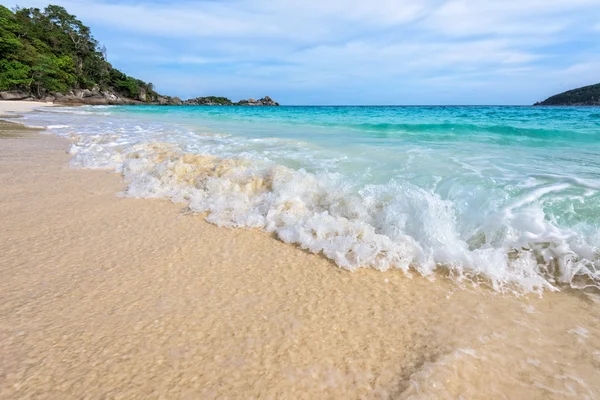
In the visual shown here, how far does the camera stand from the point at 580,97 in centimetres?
6631

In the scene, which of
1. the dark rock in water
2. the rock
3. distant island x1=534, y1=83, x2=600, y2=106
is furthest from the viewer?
the dark rock in water

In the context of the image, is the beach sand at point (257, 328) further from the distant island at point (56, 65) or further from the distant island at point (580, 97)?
the distant island at point (580, 97)

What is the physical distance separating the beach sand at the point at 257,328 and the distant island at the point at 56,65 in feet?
175

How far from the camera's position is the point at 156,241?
8.91 feet

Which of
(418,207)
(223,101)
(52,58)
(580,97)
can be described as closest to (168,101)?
(223,101)

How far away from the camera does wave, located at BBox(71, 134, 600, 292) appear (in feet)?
7.59

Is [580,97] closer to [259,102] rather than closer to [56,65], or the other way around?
[259,102]

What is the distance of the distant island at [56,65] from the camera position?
4066cm

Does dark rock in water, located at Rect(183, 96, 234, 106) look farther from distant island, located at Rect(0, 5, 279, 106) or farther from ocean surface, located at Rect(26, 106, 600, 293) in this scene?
ocean surface, located at Rect(26, 106, 600, 293)

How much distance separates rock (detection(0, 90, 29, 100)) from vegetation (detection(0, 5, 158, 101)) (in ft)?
1.84

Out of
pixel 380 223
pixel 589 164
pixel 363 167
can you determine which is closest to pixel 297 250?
pixel 380 223

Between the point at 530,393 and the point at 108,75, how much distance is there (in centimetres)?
8025

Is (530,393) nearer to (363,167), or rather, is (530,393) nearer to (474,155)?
(363,167)

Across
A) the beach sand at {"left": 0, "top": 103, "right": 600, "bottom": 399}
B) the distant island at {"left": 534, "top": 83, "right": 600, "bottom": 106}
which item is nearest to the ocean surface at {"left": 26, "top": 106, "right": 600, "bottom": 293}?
the beach sand at {"left": 0, "top": 103, "right": 600, "bottom": 399}
